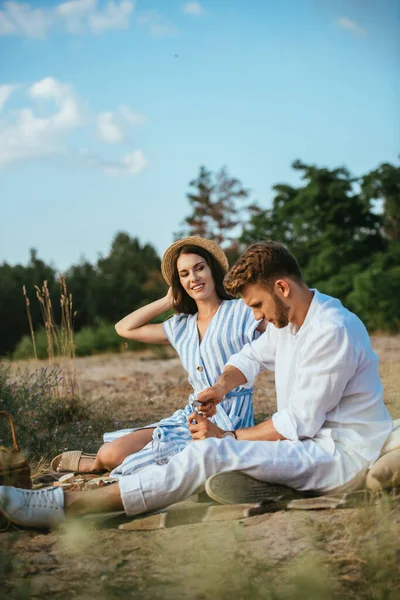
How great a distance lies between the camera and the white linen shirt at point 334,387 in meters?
3.26

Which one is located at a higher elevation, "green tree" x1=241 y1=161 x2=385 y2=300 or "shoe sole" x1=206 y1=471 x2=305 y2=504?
"green tree" x1=241 y1=161 x2=385 y2=300

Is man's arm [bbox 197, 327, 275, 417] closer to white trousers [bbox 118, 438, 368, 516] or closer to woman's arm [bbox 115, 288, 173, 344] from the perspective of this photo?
white trousers [bbox 118, 438, 368, 516]

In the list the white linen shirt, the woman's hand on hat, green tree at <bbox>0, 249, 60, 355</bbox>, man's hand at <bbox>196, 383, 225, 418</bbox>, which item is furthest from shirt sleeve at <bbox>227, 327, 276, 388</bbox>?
green tree at <bbox>0, 249, 60, 355</bbox>

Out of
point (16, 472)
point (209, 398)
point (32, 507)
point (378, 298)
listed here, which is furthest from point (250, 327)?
point (378, 298)

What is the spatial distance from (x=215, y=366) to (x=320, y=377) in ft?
4.45

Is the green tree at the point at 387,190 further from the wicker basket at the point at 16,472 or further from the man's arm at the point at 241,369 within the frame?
the wicker basket at the point at 16,472

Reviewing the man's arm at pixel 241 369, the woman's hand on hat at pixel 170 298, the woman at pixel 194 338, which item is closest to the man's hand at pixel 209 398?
the man's arm at pixel 241 369

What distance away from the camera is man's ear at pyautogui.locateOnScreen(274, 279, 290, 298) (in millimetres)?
3344

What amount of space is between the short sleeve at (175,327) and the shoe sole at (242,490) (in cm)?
164

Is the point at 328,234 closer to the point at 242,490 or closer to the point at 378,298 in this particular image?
the point at 378,298

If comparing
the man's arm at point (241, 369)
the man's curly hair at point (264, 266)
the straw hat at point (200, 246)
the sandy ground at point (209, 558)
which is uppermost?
the straw hat at point (200, 246)

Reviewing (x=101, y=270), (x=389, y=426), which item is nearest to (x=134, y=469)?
(x=389, y=426)

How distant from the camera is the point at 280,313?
3410 millimetres

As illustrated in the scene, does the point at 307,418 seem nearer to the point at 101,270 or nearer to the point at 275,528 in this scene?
the point at 275,528
